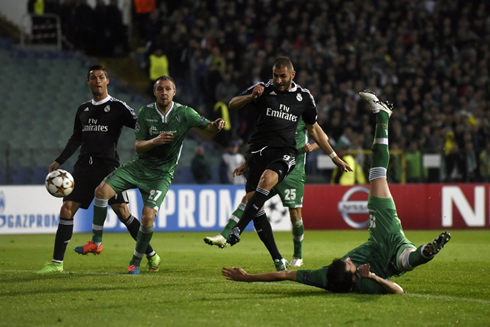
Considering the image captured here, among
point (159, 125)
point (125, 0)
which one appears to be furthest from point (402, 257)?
point (125, 0)

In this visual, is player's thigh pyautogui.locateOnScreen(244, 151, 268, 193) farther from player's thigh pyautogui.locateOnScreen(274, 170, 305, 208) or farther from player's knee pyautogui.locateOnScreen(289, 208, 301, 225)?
player's knee pyautogui.locateOnScreen(289, 208, 301, 225)

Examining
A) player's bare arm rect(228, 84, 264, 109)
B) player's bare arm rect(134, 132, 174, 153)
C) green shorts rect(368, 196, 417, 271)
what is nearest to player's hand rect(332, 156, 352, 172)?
player's bare arm rect(228, 84, 264, 109)

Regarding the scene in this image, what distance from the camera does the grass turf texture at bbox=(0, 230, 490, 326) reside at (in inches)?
271

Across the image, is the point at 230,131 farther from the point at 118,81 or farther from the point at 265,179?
the point at 265,179

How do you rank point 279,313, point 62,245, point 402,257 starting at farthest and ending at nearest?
point 62,245 → point 402,257 → point 279,313

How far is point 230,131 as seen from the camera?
75.5 ft

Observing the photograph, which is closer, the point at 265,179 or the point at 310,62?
the point at 265,179

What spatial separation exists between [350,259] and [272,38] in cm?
1834

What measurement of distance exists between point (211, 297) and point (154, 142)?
7.95ft

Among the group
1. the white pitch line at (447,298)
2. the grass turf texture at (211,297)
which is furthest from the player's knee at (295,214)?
the white pitch line at (447,298)

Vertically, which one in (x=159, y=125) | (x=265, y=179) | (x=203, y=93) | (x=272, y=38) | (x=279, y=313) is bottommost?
(x=279, y=313)

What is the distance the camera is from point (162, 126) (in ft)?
33.8

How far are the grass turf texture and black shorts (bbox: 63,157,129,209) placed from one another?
96 centimetres

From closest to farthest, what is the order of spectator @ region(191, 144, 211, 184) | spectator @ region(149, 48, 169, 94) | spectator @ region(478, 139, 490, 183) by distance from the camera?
spectator @ region(191, 144, 211, 184) → spectator @ region(478, 139, 490, 183) → spectator @ region(149, 48, 169, 94)
